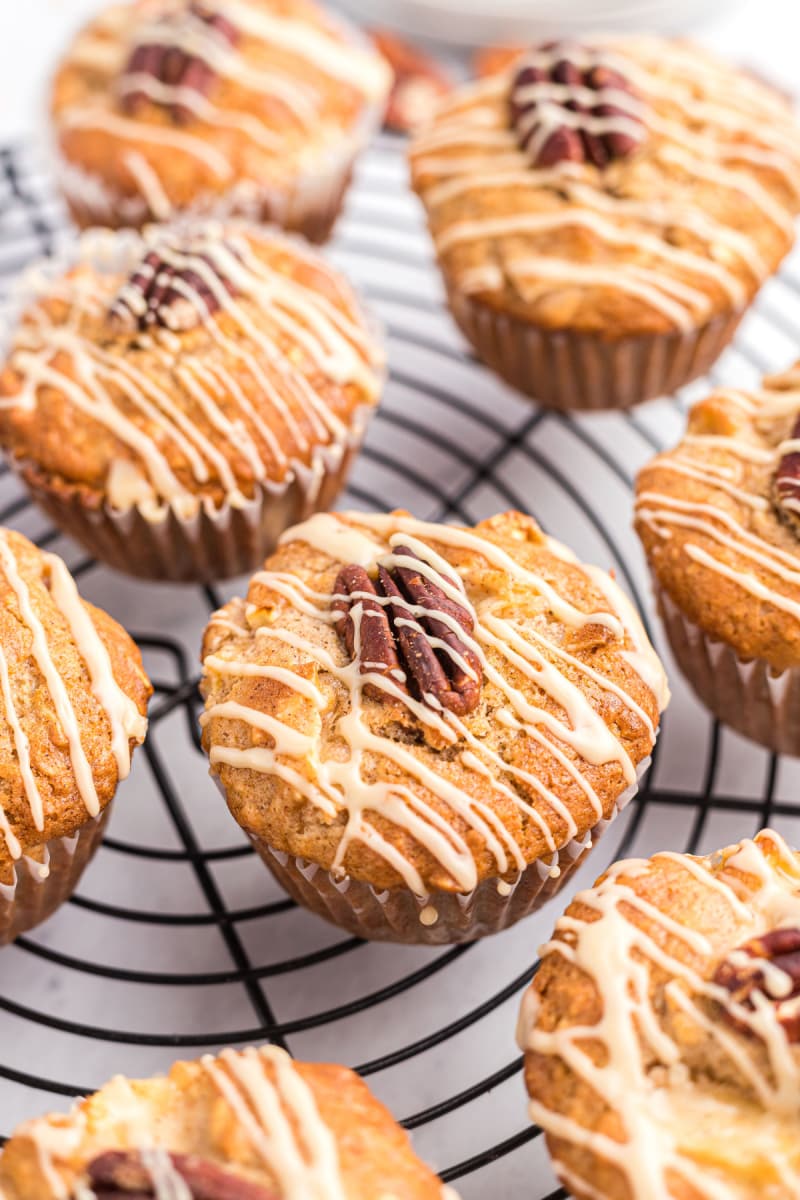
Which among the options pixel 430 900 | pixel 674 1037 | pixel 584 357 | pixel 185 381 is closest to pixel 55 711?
pixel 430 900

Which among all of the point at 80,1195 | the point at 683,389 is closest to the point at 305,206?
the point at 683,389

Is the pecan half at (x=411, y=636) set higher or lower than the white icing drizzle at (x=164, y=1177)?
higher

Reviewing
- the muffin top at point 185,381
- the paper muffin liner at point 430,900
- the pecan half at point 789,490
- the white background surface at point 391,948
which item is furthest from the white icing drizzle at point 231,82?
the paper muffin liner at point 430,900

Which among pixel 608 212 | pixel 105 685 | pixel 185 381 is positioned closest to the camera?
pixel 105 685

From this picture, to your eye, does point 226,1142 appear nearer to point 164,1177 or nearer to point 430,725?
point 164,1177

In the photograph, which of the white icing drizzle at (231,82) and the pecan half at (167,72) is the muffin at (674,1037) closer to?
the white icing drizzle at (231,82)

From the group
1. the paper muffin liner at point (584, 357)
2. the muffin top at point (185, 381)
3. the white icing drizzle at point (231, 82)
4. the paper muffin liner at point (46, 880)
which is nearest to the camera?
the paper muffin liner at point (46, 880)
